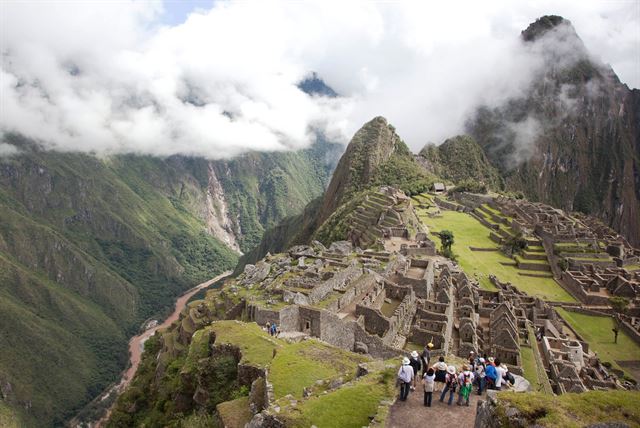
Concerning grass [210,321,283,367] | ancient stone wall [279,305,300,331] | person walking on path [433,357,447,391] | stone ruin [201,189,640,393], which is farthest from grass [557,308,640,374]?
person walking on path [433,357,447,391]

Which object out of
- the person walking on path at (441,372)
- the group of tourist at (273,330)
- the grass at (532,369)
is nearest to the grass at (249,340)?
the group of tourist at (273,330)

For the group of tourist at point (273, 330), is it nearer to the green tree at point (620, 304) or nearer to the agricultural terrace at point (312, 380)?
the agricultural terrace at point (312, 380)

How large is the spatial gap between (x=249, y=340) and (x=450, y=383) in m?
13.5

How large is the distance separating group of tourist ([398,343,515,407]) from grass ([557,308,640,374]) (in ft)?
148

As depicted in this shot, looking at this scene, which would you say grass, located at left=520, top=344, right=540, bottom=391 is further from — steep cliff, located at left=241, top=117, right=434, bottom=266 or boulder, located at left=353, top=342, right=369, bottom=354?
steep cliff, located at left=241, top=117, right=434, bottom=266

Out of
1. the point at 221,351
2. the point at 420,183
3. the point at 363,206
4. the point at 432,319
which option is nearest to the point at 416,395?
the point at 221,351

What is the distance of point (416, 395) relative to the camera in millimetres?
16656

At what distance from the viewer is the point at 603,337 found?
6047 cm

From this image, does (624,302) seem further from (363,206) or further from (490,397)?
(490,397)

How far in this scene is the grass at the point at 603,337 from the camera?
55.5 m

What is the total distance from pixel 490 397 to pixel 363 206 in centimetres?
9438

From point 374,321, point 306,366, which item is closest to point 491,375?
point 306,366

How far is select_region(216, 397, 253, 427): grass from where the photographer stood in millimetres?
18797

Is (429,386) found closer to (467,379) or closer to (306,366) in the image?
(467,379)
